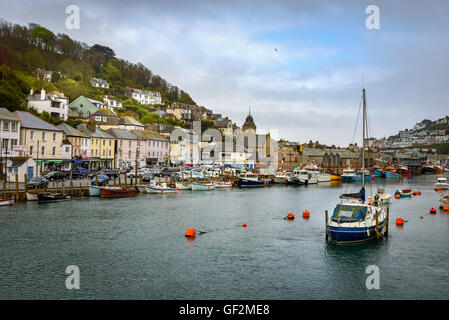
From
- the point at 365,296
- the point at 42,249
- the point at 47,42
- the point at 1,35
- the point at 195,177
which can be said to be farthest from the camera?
the point at 47,42

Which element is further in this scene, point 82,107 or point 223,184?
point 82,107

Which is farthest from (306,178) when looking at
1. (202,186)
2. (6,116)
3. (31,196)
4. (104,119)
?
Answer: (6,116)

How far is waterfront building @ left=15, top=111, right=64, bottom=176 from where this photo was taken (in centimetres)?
6003

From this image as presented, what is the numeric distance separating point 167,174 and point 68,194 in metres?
30.3

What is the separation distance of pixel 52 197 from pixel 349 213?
36.8m

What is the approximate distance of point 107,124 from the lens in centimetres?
10212

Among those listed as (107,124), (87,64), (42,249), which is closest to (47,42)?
(87,64)

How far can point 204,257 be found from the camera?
89.0 ft

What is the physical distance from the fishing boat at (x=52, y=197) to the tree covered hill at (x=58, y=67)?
33910 mm

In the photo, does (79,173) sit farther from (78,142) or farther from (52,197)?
(52,197)

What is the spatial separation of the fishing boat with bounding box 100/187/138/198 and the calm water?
10411mm

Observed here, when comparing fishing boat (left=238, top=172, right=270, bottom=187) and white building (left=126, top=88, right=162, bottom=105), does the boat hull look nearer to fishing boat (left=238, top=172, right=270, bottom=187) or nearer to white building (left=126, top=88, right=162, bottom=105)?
fishing boat (left=238, top=172, right=270, bottom=187)

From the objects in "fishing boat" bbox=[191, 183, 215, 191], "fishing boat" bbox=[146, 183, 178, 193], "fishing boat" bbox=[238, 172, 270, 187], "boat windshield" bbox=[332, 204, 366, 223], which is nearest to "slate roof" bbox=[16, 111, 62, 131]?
"fishing boat" bbox=[146, 183, 178, 193]
